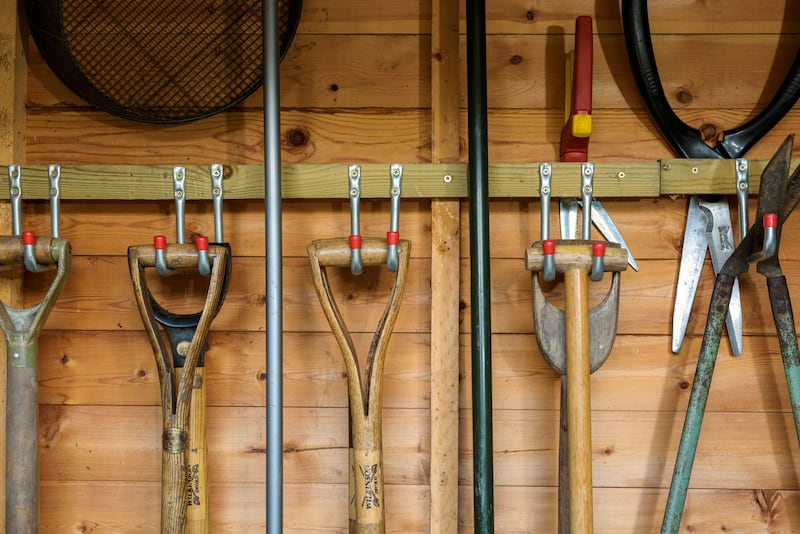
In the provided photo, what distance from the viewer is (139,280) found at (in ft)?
3.58

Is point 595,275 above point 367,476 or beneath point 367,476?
above

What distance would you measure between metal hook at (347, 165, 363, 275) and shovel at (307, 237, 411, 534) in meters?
0.01

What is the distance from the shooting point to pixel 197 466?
110cm

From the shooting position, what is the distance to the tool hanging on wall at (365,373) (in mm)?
1074

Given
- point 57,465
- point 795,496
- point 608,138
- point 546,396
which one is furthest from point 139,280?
point 795,496

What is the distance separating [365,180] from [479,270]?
24 centimetres

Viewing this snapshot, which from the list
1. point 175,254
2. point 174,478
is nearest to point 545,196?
point 175,254

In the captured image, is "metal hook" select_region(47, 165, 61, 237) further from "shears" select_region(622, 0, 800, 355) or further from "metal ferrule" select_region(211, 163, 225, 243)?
"shears" select_region(622, 0, 800, 355)

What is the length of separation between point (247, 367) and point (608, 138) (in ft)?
2.42

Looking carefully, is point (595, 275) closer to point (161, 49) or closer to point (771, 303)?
point (771, 303)

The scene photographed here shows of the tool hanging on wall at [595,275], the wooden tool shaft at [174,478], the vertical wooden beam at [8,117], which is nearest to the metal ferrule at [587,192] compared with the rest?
the tool hanging on wall at [595,275]

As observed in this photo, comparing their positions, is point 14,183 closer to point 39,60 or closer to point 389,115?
point 39,60

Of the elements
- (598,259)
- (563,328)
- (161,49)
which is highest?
(161,49)

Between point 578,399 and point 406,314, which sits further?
point 406,314
